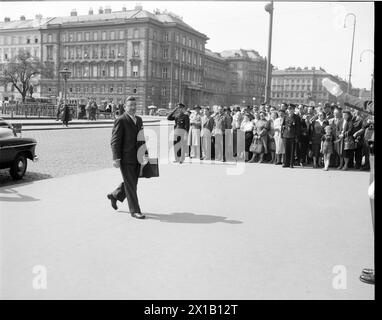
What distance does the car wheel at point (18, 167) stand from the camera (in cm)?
1008

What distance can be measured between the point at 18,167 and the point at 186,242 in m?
5.80

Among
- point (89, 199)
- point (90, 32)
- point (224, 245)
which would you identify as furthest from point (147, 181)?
point (90, 32)

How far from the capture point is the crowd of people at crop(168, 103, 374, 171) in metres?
13.9

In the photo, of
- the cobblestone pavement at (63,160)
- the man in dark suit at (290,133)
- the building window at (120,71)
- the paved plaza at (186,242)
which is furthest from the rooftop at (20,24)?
the paved plaza at (186,242)

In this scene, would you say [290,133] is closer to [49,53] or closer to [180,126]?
[180,126]

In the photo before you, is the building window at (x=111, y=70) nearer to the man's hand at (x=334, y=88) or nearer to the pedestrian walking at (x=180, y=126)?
the pedestrian walking at (x=180, y=126)

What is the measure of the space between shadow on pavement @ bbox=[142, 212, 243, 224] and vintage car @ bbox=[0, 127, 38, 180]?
160 inches

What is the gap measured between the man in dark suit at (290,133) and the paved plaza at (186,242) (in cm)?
400

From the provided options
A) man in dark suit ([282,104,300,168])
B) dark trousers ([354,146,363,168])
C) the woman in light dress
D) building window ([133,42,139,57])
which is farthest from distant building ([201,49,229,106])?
dark trousers ([354,146,363,168])

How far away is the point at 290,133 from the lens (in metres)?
14.1

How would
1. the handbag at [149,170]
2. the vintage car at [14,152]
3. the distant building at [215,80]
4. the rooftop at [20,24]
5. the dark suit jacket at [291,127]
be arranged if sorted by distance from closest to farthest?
1. the handbag at [149,170]
2. the vintage car at [14,152]
3. the dark suit jacket at [291,127]
4. the rooftop at [20,24]
5. the distant building at [215,80]

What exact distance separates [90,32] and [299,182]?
76.2m

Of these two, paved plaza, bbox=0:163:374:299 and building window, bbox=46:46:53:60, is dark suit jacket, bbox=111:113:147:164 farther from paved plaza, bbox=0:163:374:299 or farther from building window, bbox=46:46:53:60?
building window, bbox=46:46:53:60
